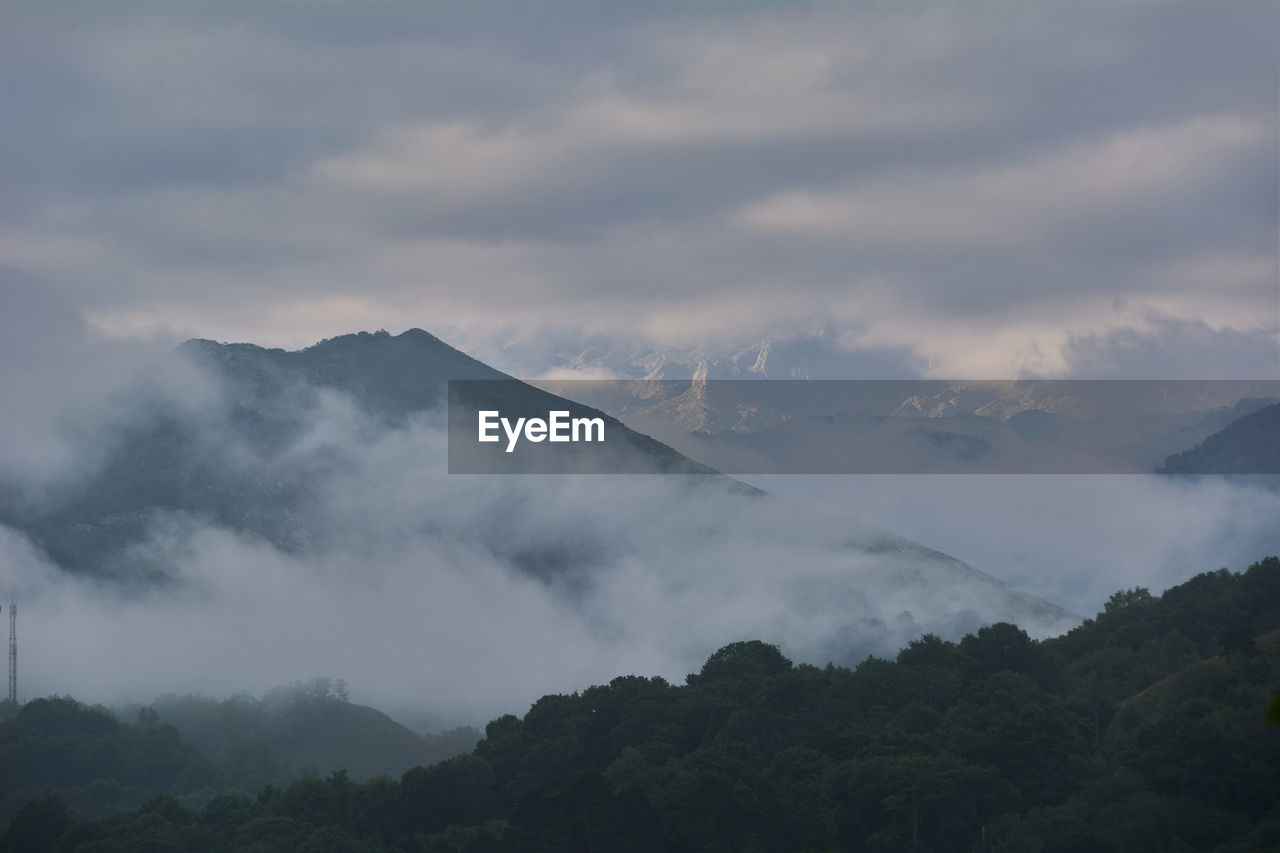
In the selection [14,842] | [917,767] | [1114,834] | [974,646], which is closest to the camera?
[1114,834]

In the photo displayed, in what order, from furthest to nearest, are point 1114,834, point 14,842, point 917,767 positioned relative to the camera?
point 14,842, point 917,767, point 1114,834

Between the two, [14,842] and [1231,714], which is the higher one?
[1231,714]

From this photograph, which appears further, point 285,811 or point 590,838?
point 285,811

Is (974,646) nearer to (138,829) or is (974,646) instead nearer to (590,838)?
(590,838)

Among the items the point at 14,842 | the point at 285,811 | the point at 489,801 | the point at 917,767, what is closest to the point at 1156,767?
the point at 917,767

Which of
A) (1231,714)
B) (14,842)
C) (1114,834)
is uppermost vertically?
(1231,714)

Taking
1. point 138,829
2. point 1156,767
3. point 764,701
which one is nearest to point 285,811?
point 138,829
